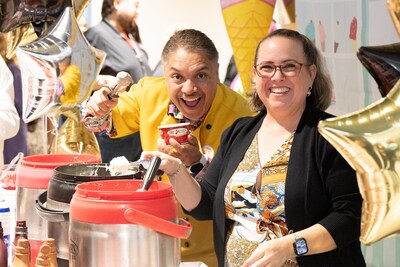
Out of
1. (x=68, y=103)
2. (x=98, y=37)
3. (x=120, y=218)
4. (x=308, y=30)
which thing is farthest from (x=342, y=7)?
(x=98, y=37)

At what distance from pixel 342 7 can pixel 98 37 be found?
267 cm

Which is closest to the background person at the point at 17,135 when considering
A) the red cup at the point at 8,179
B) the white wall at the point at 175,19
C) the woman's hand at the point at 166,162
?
the red cup at the point at 8,179

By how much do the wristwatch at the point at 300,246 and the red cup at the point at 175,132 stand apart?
1.59 feet

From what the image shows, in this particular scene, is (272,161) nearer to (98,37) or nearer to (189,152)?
(189,152)

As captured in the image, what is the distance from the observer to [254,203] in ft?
5.90

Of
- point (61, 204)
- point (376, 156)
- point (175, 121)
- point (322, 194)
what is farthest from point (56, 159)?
point (376, 156)

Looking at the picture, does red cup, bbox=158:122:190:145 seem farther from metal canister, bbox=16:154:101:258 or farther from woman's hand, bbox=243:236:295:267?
woman's hand, bbox=243:236:295:267

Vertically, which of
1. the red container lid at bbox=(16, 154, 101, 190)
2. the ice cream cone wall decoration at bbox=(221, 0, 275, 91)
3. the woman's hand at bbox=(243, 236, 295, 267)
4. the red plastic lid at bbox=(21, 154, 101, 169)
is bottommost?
the woman's hand at bbox=(243, 236, 295, 267)

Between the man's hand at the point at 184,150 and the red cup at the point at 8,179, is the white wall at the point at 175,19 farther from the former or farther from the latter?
the man's hand at the point at 184,150

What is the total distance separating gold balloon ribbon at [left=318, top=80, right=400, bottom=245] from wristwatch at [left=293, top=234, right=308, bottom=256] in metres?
0.79

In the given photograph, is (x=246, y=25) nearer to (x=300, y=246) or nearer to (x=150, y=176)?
(x=300, y=246)

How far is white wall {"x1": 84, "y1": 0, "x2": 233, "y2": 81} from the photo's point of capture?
20.0 feet

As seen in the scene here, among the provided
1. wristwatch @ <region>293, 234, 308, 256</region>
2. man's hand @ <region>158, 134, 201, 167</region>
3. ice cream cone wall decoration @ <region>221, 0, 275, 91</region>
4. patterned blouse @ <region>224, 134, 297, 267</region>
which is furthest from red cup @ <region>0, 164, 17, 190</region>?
ice cream cone wall decoration @ <region>221, 0, 275, 91</region>

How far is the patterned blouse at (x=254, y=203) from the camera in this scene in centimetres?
176
